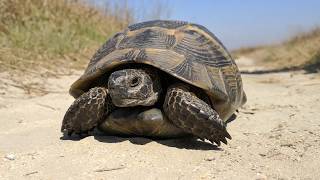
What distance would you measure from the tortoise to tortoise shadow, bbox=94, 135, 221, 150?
1.8 inches

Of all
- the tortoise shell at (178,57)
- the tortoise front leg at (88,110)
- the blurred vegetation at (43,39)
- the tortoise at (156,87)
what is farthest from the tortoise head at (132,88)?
the blurred vegetation at (43,39)

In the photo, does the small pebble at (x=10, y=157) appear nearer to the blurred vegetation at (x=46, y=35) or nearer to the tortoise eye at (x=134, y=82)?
the tortoise eye at (x=134, y=82)

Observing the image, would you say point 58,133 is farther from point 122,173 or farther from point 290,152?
point 290,152

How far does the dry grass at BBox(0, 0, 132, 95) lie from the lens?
6719 millimetres

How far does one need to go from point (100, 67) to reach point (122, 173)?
3.37 feet

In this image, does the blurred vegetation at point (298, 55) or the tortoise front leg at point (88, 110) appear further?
the blurred vegetation at point (298, 55)

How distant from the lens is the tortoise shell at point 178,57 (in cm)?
339

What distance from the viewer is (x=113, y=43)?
380 cm

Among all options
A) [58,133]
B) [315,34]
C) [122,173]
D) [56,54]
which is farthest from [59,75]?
[315,34]

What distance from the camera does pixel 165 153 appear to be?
306 cm

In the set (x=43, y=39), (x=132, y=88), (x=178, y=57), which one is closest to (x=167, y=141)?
(x=132, y=88)

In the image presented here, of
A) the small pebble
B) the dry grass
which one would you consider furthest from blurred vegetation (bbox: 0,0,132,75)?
the small pebble

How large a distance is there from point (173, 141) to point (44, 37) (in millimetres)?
5181

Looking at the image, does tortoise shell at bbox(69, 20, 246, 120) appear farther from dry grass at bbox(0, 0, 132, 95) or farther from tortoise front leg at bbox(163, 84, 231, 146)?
dry grass at bbox(0, 0, 132, 95)
